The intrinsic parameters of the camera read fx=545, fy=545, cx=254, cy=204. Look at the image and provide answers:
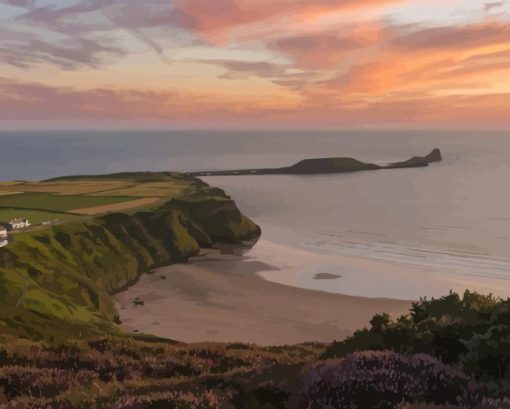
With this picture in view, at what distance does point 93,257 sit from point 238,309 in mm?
20084

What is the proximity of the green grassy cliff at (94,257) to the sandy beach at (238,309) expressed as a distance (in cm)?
338

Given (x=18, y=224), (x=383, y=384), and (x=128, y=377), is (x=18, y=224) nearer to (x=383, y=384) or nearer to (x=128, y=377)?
(x=128, y=377)

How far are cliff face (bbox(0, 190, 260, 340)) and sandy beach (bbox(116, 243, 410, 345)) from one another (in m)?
3.50

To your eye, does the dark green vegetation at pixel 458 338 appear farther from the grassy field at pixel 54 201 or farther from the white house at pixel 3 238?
the grassy field at pixel 54 201

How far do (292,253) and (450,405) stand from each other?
2978 inches

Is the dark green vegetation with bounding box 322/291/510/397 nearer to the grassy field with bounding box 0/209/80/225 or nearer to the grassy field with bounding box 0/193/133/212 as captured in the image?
the grassy field with bounding box 0/209/80/225

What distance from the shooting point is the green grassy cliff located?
38.4 meters

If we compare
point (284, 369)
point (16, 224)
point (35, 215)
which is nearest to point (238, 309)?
point (16, 224)

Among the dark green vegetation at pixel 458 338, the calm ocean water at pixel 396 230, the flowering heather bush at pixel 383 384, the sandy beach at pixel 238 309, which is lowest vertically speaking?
the sandy beach at pixel 238 309

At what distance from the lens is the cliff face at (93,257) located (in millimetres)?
38688

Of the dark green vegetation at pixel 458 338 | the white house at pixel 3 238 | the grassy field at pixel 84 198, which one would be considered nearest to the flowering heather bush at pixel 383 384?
the dark green vegetation at pixel 458 338

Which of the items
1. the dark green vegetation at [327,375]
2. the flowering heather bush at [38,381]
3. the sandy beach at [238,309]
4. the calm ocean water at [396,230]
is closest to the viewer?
the dark green vegetation at [327,375]

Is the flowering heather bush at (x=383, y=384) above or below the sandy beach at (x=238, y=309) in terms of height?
above

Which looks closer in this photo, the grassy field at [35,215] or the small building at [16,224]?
the small building at [16,224]
